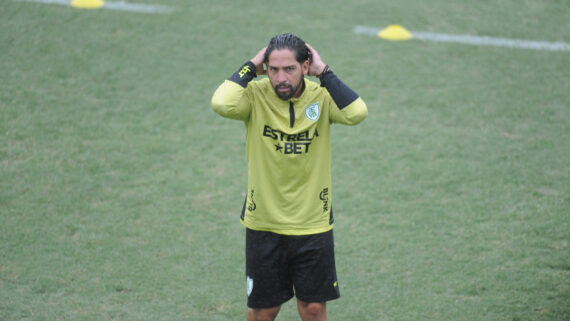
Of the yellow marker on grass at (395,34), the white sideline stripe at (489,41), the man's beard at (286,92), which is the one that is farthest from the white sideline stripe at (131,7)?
the man's beard at (286,92)

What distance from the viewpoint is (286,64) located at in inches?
167

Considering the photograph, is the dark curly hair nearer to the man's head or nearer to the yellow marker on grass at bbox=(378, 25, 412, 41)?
the man's head

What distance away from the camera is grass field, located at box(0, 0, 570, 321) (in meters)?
5.87

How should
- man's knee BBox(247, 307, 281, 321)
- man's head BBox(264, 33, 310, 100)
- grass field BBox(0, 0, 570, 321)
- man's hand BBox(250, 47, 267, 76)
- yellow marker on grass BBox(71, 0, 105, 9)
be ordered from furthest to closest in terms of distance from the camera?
yellow marker on grass BBox(71, 0, 105, 9) → grass field BBox(0, 0, 570, 321) → man's knee BBox(247, 307, 281, 321) → man's hand BBox(250, 47, 267, 76) → man's head BBox(264, 33, 310, 100)

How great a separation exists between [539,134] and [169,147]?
476cm

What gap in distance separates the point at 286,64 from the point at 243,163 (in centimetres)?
390

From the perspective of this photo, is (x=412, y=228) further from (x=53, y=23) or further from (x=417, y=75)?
(x=53, y=23)

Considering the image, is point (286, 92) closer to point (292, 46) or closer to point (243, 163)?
point (292, 46)

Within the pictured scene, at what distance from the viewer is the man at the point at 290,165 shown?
438cm

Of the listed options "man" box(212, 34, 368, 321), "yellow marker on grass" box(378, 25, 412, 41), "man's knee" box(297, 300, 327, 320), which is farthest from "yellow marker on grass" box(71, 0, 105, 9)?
"man's knee" box(297, 300, 327, 320)

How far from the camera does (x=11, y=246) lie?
6.34 m

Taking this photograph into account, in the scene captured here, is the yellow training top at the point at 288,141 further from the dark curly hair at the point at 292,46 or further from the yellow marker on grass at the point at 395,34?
the yellow marker on grass at the point at 395,34

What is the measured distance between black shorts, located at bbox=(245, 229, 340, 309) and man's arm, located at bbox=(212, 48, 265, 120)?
33.5 inches

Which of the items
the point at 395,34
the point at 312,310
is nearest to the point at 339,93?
the point at 312,310
